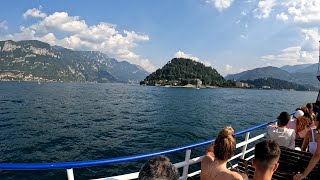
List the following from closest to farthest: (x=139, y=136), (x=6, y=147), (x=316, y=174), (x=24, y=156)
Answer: (x=316, y=174)
(x=24, y=156)
(x=6, y=147)
(x=139, y=136)

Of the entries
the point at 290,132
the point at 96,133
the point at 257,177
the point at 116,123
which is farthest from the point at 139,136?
the point at 257,177

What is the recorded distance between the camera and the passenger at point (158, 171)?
2322 millimetres

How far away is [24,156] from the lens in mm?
18781

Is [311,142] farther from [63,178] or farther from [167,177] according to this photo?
[63,178]

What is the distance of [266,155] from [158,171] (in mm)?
2097

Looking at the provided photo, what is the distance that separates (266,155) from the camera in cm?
378

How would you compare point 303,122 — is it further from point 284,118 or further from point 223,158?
point 223,158

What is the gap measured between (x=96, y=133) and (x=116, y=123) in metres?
6.99

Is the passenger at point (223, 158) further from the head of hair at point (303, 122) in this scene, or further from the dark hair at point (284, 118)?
the head of hair at point (303, 122)

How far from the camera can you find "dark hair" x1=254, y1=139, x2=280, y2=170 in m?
3.78

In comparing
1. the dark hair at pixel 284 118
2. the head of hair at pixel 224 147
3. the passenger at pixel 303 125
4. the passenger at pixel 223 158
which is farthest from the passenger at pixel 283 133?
the head of hair at pixel 224 147

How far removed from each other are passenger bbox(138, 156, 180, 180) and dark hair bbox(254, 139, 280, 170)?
191 centimetres

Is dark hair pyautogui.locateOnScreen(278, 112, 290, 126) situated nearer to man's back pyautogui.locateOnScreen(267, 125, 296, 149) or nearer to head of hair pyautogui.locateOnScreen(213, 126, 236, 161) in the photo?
man's back pyautogui.locateOnScreen(267, 125, 296, 149)

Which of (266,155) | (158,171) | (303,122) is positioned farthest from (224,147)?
(303,122)
